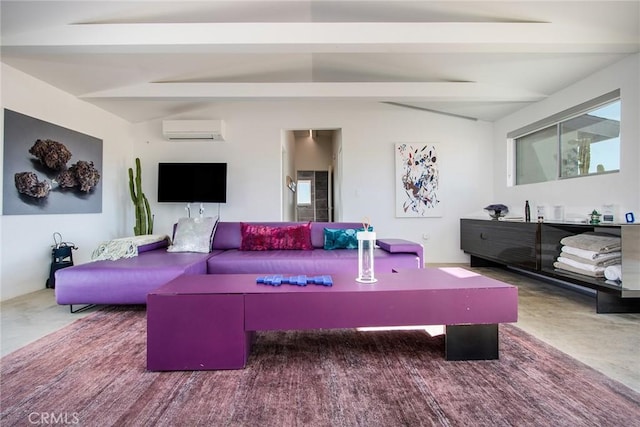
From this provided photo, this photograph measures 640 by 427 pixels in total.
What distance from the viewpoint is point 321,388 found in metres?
1.46

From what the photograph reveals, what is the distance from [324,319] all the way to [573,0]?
307 cm

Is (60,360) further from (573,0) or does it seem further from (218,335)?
(573,0)

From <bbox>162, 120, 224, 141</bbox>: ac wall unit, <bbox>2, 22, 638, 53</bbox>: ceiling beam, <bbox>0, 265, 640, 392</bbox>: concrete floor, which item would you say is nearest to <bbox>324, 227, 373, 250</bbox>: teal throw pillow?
<bbox>0, 265, 640, 392</bbox>: concrete floor

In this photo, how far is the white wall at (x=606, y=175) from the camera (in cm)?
276

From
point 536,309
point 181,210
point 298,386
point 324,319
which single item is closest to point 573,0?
point 536,309

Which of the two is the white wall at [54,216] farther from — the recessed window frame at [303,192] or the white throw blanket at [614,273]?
the white throw blanket at [614,273]

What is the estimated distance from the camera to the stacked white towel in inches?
101

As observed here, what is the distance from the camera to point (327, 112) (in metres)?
5.12

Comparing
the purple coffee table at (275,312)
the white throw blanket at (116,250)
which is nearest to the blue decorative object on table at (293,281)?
the purple coffee table at (275,312)

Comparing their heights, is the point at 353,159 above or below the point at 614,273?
above

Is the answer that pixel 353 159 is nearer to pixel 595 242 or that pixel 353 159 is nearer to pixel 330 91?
pixel 330 91

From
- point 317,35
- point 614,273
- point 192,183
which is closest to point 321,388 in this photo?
point 614,273

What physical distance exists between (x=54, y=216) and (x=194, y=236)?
1.79 m

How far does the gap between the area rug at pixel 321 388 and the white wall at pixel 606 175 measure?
2009 millimetres
